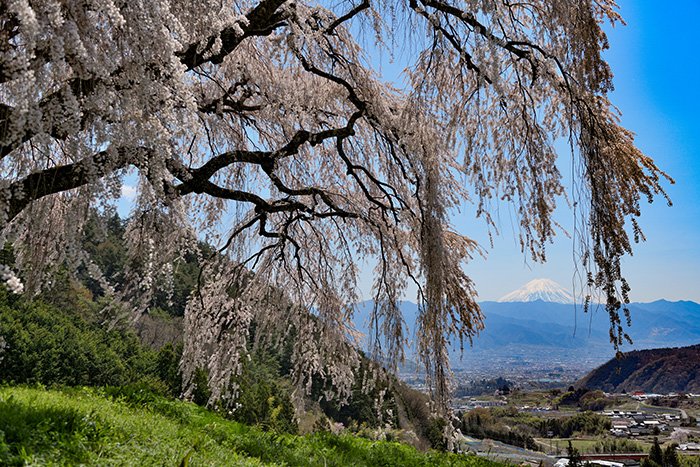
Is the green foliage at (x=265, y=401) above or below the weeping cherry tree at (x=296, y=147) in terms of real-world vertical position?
below

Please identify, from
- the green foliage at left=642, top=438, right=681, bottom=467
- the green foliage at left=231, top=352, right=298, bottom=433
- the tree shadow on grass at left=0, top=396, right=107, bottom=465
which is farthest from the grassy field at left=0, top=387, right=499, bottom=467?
the green foliage at left=231, top=352, right=298, bottom=433

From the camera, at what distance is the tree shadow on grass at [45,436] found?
196cm

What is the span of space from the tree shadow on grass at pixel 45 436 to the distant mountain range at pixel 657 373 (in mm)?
19367

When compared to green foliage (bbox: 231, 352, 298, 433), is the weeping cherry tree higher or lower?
higher

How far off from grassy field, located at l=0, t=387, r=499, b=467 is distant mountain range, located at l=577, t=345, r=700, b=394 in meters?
16.3

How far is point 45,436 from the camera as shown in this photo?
85.9 inches

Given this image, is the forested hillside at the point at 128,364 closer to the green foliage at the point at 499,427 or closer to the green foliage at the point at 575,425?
the green foliage at the point at 499,427

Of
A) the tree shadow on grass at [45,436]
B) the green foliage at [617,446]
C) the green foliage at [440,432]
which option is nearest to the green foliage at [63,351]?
the green foliage at [440,432]

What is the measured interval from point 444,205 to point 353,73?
6.03 ft

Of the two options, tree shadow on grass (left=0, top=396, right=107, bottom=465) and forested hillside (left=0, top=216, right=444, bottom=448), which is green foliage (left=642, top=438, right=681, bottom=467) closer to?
forested hillside (left=0, top=216, right=444, bottom=448)

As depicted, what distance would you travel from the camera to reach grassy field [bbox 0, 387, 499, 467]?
7.02 ft

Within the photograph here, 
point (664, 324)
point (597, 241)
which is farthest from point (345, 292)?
point (664, 324)

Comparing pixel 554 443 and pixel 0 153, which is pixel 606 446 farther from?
pixel 0 153

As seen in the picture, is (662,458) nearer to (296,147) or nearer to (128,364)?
(296,147)
